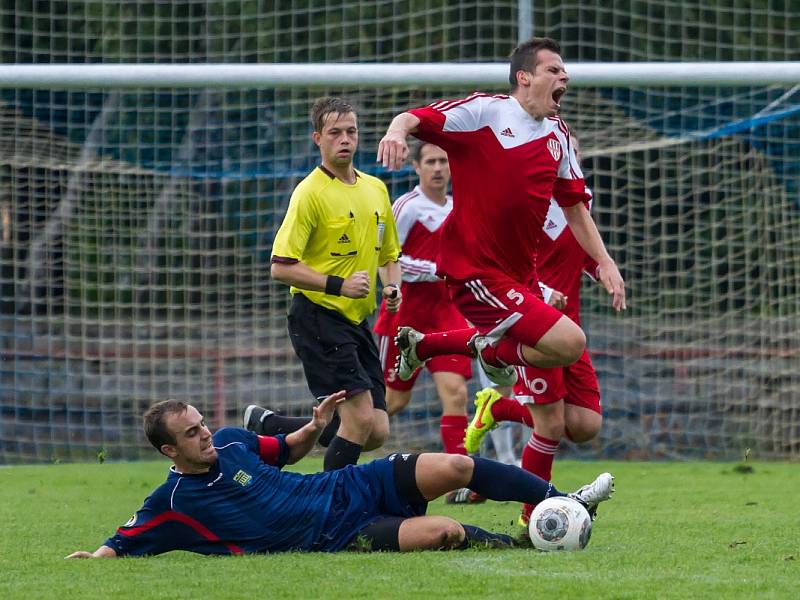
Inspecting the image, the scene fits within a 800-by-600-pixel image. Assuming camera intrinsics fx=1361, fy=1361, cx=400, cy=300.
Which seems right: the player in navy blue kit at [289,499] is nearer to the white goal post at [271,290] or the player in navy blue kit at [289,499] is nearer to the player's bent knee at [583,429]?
the player's bent knee at [583,429]

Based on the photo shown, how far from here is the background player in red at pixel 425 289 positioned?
31.0 feet

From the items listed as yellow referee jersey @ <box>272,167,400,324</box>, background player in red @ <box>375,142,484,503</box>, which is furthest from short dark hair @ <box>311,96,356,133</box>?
background player in red @ <box>375,142,484,503</box>

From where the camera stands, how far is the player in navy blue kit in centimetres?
575

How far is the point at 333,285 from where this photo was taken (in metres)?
7.15

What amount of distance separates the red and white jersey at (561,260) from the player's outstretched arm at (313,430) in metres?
1.93

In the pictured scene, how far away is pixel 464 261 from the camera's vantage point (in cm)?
673

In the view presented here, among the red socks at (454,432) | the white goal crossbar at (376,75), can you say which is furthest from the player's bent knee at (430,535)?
the white goal crossbar at (376,75)

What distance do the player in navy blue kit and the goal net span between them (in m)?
6.76

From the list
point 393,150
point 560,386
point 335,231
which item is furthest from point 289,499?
point 335,231

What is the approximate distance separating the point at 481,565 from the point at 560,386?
215cm

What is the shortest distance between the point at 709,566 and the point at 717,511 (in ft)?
8.47

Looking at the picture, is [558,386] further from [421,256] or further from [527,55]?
[421,256]

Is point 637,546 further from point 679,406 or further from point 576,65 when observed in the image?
point 679,406

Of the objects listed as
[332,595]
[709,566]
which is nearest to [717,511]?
[709,566]
